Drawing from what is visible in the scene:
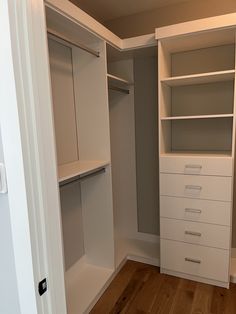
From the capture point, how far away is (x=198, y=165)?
1.92m

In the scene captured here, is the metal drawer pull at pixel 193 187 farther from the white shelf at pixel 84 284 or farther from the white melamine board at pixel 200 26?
the white melamine board at pixel 200 26

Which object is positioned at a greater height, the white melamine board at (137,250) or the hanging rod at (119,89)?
the hanging rod at (119,89)

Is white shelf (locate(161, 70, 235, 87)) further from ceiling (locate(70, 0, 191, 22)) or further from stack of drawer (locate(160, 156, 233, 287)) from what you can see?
ceiling (locate(70, 0, 191, 22))

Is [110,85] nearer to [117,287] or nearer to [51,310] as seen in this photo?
[117,287]

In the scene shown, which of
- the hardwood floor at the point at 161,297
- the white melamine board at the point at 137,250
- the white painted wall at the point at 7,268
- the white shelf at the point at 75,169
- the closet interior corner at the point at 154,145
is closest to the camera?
the white painted wall at the point at 7,268

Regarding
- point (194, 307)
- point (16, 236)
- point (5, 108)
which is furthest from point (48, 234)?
point (194, 307)

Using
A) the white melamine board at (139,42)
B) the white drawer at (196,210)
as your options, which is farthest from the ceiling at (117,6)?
the white drawer at (196,210)

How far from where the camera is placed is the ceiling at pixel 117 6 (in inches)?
88.7

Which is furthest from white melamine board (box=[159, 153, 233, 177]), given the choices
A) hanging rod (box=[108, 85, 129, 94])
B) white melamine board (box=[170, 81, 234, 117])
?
hanging rod (box=[108, 85, 129, 94])

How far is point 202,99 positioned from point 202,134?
1.06 ft

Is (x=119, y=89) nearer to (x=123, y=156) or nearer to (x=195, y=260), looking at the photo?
(x=123, y=156)

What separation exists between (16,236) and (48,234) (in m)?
0.09

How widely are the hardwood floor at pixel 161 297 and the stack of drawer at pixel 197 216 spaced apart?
102 mm

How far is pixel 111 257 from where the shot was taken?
2205mm
